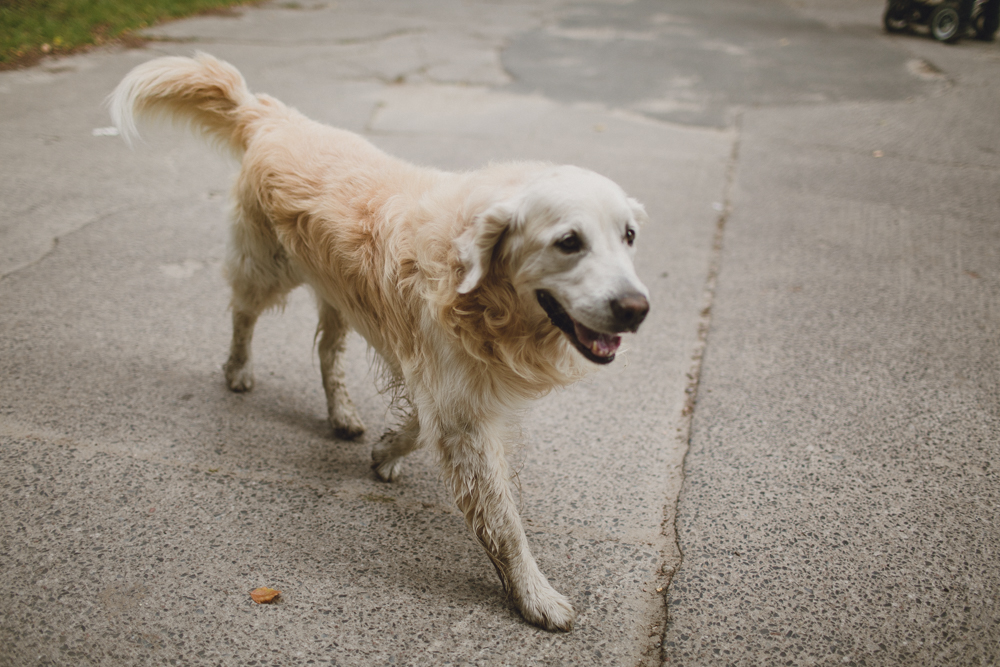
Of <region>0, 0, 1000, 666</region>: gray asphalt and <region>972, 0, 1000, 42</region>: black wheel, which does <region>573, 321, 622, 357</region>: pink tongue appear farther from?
<region>972, 0, 1000, 42</region>: black wheel

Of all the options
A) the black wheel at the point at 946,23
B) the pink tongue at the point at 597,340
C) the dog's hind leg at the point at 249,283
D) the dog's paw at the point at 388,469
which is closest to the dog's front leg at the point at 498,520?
the pink tongue at the point at 597,340

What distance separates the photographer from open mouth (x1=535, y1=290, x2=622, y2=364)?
6.73ft

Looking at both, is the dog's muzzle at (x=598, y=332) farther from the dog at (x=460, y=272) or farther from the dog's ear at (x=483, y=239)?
the dog's ear at (x=483, y=239)

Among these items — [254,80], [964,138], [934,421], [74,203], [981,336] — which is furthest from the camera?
[254,80]

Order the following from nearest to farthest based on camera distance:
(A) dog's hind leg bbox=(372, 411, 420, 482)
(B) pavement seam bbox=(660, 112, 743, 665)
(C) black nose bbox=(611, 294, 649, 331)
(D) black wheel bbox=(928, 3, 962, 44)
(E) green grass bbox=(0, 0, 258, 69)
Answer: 1. (C) black nose bbox=(611, 294, 649, 331)
2. (B) pavement seam bbox=(660, 112, 743, 665)
3. (A) dog's hind leg bbox=(372, 411, 420, 482)
4. (E) green grass bbox=(0, 0, 258, 69)
5. (D) black wheel bbox=(928, 3, 962, 44)

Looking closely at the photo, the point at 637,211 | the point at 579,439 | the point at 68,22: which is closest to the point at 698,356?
the point at 579,439

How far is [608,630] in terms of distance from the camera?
7.39 ft

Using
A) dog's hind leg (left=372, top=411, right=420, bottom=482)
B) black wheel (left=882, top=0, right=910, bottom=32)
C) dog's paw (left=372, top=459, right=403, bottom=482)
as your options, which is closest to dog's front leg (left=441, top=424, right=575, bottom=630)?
dog's hind leg (left=372, top=411, right=420, bottom=482)

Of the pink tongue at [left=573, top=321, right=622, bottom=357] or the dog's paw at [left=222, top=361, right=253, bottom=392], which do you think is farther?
the dog's paw at [left=222, top=361, right=253, bottom=392]

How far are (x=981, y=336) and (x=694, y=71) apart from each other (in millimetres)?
6205

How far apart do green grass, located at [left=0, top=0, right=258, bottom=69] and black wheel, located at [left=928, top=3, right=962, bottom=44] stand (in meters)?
11.7

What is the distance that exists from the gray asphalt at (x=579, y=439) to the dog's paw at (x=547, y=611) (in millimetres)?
55

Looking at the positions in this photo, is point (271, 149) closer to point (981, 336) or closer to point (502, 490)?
point (502, 490)

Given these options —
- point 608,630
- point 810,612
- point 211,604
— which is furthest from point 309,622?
point 810,612
